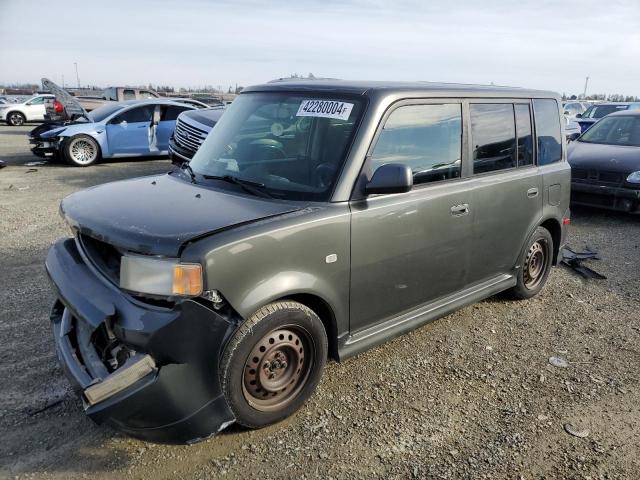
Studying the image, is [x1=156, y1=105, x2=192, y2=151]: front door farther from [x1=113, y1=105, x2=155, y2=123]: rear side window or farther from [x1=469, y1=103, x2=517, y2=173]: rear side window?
[x1=469, y1=103, x2=517, y2=173]: rear side window

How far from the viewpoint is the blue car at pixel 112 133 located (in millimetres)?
11930

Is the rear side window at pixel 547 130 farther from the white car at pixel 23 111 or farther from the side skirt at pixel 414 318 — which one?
the white car at pixel 23 111

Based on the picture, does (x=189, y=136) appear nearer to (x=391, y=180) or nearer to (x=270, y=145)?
(x=270, y=145)

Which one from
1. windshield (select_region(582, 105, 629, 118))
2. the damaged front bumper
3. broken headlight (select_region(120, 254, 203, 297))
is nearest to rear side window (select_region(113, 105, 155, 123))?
the damaged front bumper

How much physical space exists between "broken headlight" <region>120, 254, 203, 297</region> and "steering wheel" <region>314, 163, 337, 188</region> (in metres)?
1.03

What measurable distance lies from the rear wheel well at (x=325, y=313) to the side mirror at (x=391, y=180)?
750mm

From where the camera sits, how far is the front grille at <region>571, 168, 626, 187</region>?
25.2ft

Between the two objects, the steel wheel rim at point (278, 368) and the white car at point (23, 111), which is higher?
the white car at point (23, 111)

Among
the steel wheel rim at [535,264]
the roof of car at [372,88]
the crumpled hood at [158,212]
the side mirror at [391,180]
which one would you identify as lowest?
the steel wheel rim at [535,264]

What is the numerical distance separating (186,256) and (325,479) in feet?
4.40

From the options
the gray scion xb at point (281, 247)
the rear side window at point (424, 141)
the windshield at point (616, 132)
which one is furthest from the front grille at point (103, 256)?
the windshield at point (616, 132)

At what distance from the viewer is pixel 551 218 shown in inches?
188

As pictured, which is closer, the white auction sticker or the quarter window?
the white auction sticker

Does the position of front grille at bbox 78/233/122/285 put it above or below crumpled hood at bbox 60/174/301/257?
below
